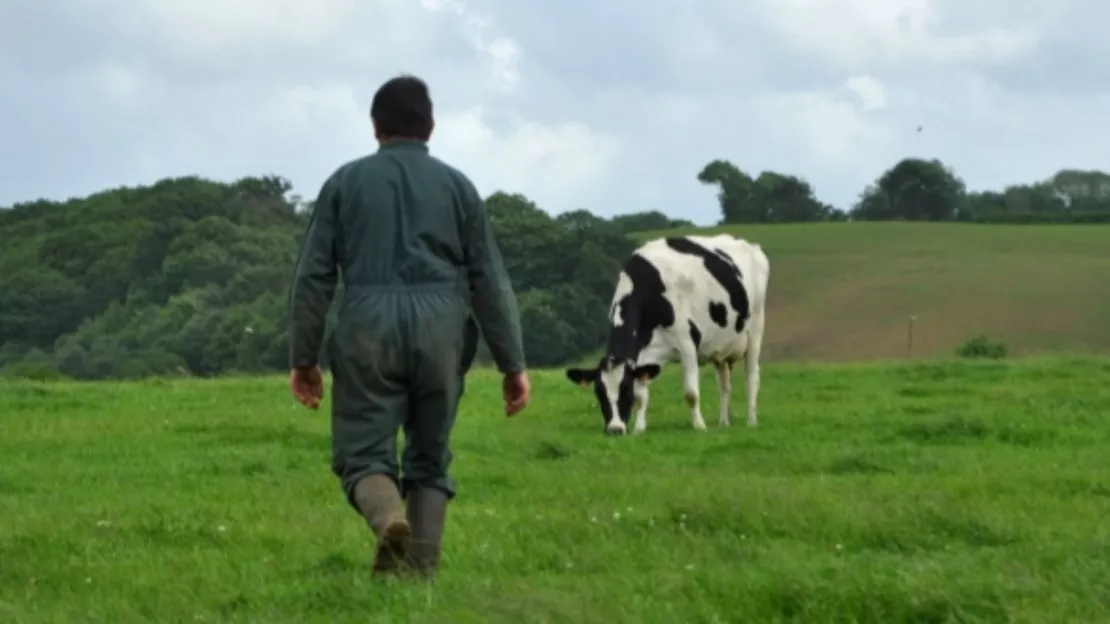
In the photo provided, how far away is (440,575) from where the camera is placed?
25.3 ft

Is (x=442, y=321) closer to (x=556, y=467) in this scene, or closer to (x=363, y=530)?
(x=363, y=530)

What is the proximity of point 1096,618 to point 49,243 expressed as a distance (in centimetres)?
7887

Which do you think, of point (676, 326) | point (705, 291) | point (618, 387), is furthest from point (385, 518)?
point (705, 291)

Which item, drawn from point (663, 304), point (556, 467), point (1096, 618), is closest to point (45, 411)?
point (663, 304)

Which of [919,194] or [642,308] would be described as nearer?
[642,308]

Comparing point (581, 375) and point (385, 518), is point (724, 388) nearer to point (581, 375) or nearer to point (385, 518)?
point (581, 375)

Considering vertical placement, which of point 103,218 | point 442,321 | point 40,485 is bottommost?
point 40,485

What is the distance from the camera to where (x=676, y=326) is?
1923cm

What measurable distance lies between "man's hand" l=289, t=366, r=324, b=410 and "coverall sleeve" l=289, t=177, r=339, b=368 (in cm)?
5

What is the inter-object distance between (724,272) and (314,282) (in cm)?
1305

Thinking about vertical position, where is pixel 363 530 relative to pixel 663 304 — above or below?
below

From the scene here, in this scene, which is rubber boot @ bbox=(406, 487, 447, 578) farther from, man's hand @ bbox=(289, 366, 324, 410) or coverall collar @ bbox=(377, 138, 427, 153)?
coverall collar @ bbox=(377, 138, 427, 153)

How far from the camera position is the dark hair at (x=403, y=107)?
7.48 meters

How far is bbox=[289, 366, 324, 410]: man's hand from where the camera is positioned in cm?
735
